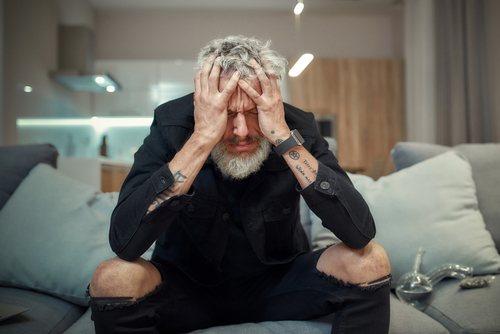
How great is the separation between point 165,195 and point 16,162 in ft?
2.81

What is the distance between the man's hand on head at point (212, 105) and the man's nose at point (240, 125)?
0.18ft

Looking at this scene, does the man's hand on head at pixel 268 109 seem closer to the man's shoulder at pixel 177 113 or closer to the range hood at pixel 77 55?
the man's shoulder at pixel 177 113

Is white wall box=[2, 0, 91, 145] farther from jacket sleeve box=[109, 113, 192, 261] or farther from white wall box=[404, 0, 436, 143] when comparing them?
white wall box=[404, 0, 436, 143]

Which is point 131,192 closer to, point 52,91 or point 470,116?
point 470,116

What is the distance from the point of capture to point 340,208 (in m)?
0.86

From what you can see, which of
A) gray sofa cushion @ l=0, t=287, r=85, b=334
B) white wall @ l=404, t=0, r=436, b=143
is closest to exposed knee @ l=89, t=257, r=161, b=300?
gray sofa cushion @ l=0, t=287, r=85, b=334

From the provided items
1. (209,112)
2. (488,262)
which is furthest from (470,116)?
(209,112)

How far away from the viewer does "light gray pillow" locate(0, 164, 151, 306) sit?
1068mm

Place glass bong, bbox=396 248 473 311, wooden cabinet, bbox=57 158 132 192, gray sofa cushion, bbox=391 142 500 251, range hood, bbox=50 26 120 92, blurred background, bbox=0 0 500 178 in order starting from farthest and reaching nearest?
range hood, bbox=50 26 120 92, wooden cabinet, bbox=57 158 132 192, blurred background, bbox=0 0 500 178, gray sofa cushion, bbox=391 142 500 251, glass bong, bbox=396 248 473 311

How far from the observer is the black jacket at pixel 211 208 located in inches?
32.5

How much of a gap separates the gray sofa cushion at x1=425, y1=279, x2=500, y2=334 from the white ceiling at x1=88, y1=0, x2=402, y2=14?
4111 mm

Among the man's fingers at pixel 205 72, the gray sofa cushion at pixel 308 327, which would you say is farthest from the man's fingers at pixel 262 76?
the gray sofa cushion at pixel 308 327

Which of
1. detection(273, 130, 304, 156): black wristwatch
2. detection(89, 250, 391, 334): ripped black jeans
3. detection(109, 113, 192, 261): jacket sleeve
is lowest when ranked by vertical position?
detection(89, 250, 391, 334): ripped black jeans

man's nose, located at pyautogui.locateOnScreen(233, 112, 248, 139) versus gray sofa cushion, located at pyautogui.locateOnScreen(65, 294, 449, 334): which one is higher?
man's nose, located at pyautogui.locateOnScreen(233, 112, 248, 139)
